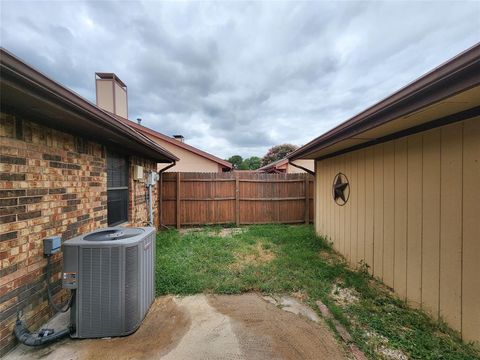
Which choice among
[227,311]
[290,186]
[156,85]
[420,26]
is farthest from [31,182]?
[156,85]

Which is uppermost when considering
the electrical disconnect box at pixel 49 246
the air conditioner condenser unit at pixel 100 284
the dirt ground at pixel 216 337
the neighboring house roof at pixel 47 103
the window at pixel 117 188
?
the neighboring house roof at pixel 47 103

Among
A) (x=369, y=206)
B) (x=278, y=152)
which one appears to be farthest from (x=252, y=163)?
(x=369, y=206)

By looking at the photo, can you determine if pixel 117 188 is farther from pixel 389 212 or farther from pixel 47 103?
pixel 389 212

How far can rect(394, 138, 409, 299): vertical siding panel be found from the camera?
3168 millimetres

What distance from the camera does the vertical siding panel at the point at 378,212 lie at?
12.2 feet

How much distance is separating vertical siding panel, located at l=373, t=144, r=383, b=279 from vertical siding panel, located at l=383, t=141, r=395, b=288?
8 cm

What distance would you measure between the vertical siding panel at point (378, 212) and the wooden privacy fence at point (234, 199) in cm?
456

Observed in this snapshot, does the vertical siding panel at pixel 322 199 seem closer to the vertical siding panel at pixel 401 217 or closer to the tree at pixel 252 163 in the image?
the vertical siding panel at pixel 401 217

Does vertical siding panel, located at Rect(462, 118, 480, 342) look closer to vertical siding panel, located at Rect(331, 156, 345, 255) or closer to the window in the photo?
vertical siding panel, located at Rect(331, 156, 345, 255)

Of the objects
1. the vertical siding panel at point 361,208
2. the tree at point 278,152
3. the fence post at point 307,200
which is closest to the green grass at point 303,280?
the vertical siding panel at point 361,208

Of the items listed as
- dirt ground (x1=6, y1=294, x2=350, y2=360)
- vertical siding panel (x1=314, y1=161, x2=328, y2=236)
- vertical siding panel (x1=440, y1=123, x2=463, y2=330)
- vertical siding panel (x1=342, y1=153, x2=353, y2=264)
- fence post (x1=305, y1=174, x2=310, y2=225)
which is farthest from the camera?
fence post (x1=305, y1=174, x2=310, y2=225)

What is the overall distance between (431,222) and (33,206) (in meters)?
4.35

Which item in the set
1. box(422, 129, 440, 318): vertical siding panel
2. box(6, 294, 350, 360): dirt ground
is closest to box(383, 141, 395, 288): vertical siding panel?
box(422, 129, 440, 318): vertical siding panel

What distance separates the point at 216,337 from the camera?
2.31m
